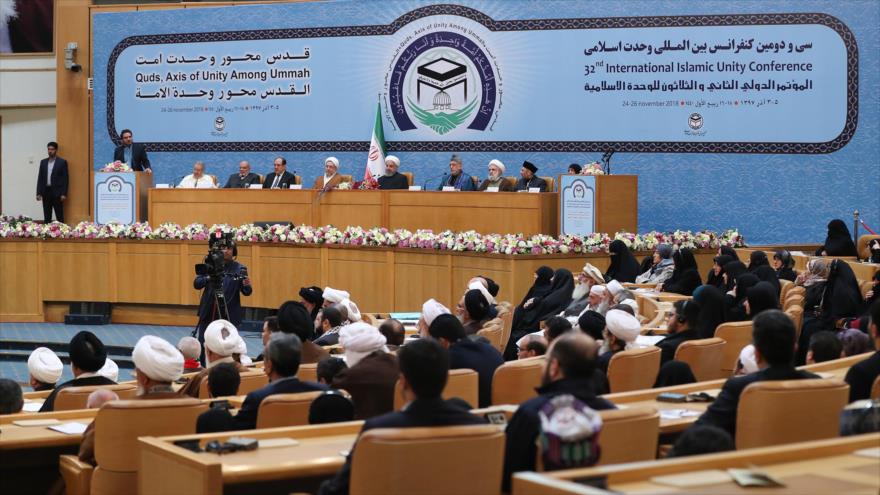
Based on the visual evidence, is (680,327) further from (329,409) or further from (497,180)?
(497,180)

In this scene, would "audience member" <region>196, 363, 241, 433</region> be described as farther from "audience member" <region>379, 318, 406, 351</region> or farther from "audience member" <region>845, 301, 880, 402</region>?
"audience member" <region>845, 301, 880, 402</region>

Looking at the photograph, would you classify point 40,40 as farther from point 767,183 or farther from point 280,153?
point 767,183

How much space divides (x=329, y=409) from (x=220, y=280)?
6.28 metres

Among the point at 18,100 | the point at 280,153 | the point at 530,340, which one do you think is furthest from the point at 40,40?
the point at 530,340

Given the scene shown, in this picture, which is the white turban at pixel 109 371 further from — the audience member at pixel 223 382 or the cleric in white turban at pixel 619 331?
the cleric in white turban at pixel 619 331

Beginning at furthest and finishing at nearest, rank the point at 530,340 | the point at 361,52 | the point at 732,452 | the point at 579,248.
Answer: the point at 361,52
the point at 579,248
the point at 530,340
the point at 732,452

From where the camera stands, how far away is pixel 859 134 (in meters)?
15.0

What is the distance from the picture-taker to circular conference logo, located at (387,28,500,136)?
17078 mm

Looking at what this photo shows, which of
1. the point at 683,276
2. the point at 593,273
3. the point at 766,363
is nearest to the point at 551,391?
the point at 766,363

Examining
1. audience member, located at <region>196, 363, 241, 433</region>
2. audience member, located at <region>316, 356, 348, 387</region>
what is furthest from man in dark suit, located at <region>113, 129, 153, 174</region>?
audience member, located at <region>316, 356, 348, 387</region>

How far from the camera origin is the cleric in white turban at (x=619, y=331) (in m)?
6.65

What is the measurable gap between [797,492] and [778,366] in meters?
1.48

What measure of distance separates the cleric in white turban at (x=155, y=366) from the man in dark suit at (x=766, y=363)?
7.61 ft

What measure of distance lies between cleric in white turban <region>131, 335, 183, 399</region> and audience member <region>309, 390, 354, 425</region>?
2.84ft
